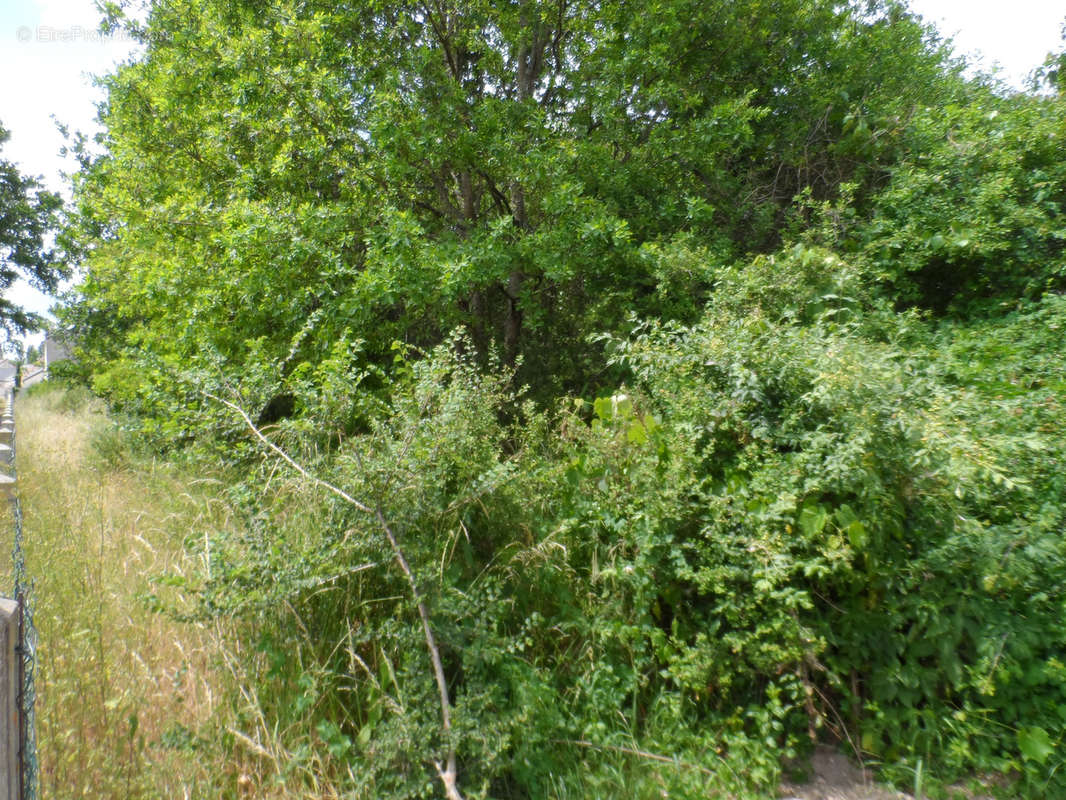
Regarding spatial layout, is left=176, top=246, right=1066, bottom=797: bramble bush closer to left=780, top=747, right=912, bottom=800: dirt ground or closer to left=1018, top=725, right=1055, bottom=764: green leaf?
left=1018, top=725, right=1055, bottom=764: green leaf

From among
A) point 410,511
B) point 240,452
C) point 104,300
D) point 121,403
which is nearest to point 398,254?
point 240,452

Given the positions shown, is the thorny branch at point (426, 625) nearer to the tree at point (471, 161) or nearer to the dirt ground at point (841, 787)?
the dirt ground at point (841, 787)

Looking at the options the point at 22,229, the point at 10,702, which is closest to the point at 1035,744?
the point at 10,702

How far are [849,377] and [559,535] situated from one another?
177 cm

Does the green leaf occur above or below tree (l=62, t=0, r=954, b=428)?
below

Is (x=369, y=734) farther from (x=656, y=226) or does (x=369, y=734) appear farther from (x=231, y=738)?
(x=656, y=226)

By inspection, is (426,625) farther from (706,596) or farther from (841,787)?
(841,787)

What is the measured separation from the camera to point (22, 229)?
83.0 feet

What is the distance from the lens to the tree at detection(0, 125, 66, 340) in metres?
24.7

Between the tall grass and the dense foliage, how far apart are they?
0.98 ft

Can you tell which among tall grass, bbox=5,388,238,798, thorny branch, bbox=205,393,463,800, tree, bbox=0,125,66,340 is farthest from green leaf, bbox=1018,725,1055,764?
tree, bbox=0,125,66,340

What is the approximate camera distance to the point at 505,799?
2.85 meters

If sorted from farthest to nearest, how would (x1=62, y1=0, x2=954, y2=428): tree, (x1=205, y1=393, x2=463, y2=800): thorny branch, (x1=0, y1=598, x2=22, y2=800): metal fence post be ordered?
(x1=62, y1=0, x2=954, y2=428): tree < (x1=205, y1=393, x2=463, y2=800): thorny branch < (x1=0, y1=598, x2=22, y2=800): metal fence post

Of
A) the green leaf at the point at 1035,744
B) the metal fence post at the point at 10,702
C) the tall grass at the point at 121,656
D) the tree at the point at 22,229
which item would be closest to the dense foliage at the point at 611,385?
the green leaf at the point at 1035,744
